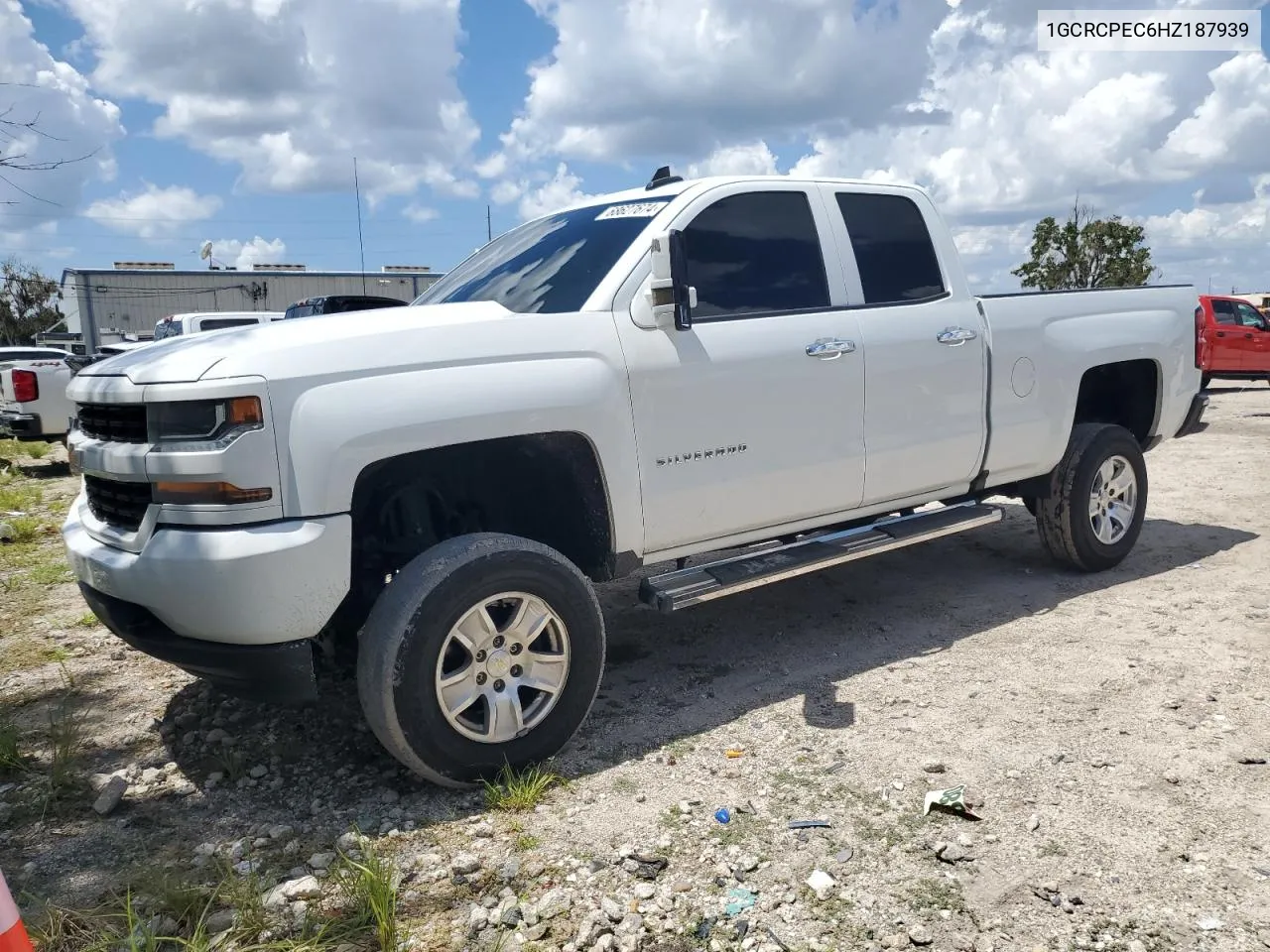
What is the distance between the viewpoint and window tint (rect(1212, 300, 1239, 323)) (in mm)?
17406

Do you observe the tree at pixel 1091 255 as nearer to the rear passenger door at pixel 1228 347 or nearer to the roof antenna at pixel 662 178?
the rear passenger door at pixel 1228 347

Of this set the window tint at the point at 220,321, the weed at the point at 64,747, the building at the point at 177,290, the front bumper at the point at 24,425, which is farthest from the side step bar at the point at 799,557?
the building at the point at 177,290

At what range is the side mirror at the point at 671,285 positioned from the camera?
3564mm

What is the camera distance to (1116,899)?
263cm

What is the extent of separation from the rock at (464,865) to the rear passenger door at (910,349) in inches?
95.6

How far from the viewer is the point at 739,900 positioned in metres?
2.69

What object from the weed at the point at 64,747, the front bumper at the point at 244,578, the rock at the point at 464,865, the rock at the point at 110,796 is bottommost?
the rock at the point at 464,865

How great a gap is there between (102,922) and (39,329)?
69.8 metres

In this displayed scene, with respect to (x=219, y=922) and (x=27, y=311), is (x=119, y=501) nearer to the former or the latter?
(x=219, y=922)

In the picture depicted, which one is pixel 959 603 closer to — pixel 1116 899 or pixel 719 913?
pixel 1116 899

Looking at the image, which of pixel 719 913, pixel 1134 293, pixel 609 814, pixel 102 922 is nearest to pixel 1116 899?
pixel 719 913

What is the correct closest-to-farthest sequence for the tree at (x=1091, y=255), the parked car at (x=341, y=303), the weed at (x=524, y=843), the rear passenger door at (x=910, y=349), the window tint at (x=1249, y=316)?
1. the weed at (x=524, y=843)
2. the rear passenger door at (x=910, y=349)
3. the parked car at (x=341, y=303)
4. the window tint at (x=1249, y=316)
5. the tree at (x=1091, y=255)

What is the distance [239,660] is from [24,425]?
1020 centimetres

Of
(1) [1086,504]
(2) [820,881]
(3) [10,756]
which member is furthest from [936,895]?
(1) [1086,504]
